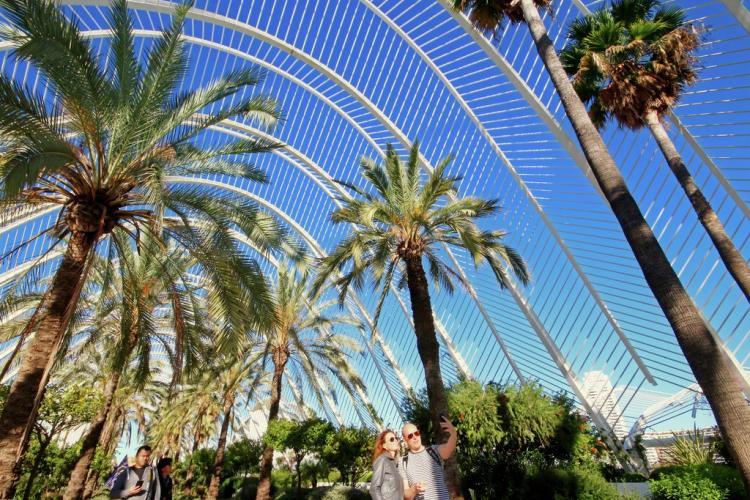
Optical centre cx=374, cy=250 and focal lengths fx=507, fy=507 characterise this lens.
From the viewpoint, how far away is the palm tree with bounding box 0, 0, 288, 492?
22.6ft

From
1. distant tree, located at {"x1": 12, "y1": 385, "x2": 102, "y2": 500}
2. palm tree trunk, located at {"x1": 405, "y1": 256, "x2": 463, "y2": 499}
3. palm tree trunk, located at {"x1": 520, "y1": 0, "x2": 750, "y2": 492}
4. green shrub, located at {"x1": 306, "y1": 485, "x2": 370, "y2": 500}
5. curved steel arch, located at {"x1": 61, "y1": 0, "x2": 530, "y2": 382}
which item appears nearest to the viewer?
palm tree trunk, located at {"x1": 520, "y1": 0, "x2": 750, "y2": 492}

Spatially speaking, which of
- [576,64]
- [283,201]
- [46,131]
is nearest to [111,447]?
[283,201]

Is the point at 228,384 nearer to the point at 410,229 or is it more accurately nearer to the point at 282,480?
the point at 282,480

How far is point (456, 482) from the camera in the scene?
10406 mm

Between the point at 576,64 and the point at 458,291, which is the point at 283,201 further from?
the point at 576,64

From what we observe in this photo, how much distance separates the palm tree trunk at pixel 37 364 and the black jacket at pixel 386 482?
539 centimetres

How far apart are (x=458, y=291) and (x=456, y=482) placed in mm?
14754

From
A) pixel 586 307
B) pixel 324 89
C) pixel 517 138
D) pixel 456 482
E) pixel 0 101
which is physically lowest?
pixel 456 482

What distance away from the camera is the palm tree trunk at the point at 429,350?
10.5m

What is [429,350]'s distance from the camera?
1177 cm

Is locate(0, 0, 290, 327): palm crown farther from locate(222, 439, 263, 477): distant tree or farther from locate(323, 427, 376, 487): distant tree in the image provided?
locate(222, 439, 263, 477): distant tree

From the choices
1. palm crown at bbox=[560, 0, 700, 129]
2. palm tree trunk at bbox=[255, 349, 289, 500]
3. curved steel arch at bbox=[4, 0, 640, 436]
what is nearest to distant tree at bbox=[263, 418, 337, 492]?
palm tree trunk at bbox=[255, 349, 289, 500]

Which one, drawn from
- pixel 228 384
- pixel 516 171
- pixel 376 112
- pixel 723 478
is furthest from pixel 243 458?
pixel 723 478

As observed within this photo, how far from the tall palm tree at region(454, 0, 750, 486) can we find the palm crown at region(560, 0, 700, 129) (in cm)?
288
